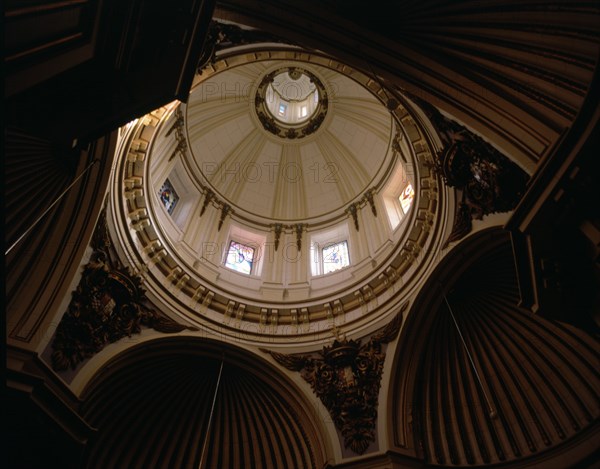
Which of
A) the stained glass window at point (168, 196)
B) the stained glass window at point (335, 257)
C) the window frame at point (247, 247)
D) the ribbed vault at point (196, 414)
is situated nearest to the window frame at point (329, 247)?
the stained glass window at point (335, 257)

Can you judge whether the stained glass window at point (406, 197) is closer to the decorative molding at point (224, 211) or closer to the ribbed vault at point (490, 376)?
the ribbed vault at point (490, 376)

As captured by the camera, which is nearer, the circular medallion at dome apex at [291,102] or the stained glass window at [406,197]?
the stained glass window at [406,197]

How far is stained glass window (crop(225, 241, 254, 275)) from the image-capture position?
13.8m

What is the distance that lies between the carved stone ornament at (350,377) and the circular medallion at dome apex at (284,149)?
19.2 ft

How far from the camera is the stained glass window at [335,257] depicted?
13.8 meters

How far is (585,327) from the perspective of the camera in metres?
4.93

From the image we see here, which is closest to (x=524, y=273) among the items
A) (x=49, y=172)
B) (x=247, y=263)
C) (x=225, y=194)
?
(x=49, y=172)

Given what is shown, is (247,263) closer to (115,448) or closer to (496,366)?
(115,448)

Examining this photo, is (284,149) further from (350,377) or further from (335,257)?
(350,377)

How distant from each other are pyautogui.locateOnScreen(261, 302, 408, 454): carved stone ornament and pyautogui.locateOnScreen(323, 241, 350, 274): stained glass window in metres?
3.24

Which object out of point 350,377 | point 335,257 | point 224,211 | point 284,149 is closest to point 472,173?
point 350,377

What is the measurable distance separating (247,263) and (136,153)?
18.6 feet

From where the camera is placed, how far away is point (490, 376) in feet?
31.7

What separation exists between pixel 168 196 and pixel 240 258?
303 cm
